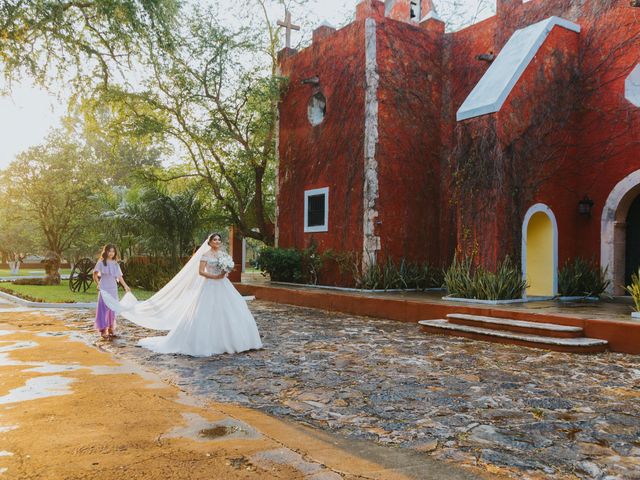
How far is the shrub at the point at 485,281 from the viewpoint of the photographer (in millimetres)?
9836

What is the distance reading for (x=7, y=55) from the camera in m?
9.12

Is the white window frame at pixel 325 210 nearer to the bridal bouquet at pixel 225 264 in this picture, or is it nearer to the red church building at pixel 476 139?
the red church building at pixel 476 139

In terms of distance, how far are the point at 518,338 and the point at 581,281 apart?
4.62 m

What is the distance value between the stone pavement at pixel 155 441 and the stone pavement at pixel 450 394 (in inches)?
12.7

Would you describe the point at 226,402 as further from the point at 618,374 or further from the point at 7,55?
the point at 7,55

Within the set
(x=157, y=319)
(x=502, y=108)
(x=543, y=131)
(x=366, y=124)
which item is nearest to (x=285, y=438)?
→ (x=157, y=319)

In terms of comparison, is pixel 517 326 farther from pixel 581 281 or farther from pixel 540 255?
pixel 540 255

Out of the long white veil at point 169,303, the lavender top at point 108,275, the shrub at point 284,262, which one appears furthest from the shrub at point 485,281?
the lavender top at point 108,275

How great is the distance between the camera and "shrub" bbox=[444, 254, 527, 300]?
984cm

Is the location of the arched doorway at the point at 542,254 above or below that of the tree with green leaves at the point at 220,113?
below

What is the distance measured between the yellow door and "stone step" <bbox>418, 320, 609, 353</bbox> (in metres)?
3.80

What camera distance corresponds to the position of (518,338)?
301 inches

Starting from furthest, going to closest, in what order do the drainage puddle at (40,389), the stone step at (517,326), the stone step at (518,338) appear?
the stone step at (517,326) < the stone step at (518,338) < the drainage puddle at (40,389)

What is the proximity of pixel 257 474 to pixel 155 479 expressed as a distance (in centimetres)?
56
